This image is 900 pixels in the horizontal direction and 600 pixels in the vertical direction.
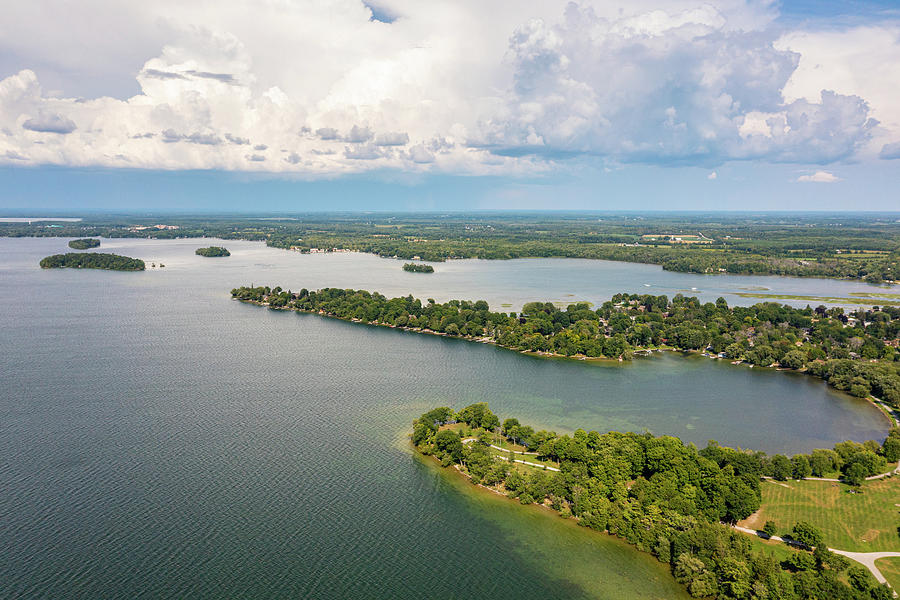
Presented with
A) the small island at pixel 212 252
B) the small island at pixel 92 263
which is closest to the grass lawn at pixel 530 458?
the small island at pixel 92 263

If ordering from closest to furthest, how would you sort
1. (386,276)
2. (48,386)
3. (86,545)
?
(86,545) → (48,386) → (386,276)

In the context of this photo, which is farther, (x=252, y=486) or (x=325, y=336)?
(x=325, y=336)

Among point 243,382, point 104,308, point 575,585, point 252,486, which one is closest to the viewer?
point 575,585

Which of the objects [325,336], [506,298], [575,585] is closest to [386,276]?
[506,298]

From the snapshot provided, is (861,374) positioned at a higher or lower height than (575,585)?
higher

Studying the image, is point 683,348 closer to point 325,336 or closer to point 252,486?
point 325,336

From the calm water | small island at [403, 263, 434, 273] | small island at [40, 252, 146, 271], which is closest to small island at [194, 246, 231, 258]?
small island at [40, 252, 146, 271]

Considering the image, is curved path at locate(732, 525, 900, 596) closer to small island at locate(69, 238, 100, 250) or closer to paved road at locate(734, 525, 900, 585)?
paved road at locate(734, 525, 900, 585)
